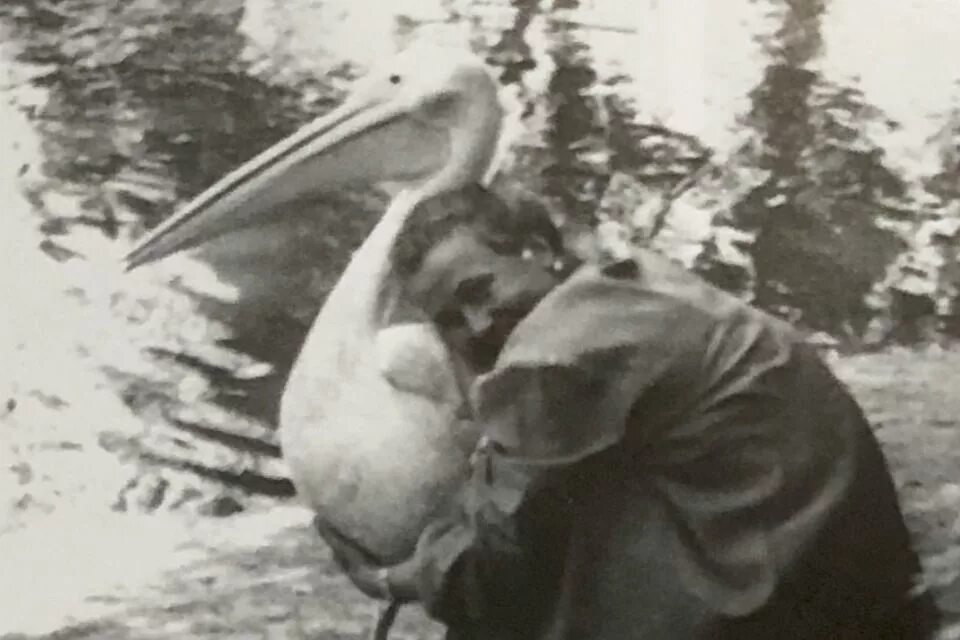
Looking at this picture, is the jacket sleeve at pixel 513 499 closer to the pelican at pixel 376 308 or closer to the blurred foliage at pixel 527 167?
the pelican at pixel 376 308

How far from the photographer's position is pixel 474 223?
3.61 ft

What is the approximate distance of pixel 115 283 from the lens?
1104 mm

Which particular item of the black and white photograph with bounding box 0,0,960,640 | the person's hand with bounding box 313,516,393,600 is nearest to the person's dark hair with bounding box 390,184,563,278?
the black and white photograph with bounding box 0,0,960,640

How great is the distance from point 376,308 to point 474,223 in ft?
0.38

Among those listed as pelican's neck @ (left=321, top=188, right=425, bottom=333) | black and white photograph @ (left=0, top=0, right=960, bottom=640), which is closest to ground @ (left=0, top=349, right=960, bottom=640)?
black and white photograph @ (left=0, top=0, right=960, bottom=640)

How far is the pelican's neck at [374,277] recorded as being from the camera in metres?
1.08

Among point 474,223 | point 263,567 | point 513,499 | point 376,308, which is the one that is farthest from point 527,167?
point 263,567

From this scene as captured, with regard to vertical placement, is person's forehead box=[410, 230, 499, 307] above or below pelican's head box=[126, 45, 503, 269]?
below

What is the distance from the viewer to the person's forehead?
108 centimetres

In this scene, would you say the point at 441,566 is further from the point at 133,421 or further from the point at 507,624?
the point at 133,421

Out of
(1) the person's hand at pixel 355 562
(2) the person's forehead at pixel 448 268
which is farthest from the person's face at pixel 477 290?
(1) the person's hand at pixel 355 562

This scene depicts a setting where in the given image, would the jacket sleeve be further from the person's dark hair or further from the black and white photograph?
the person's dark hair

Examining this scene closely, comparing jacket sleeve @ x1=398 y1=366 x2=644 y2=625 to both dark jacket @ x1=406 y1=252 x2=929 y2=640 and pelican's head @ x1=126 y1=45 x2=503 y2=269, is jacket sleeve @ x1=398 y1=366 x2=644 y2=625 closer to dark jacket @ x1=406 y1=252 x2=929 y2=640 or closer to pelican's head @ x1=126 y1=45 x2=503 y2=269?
dark jacket @ x1=406 y1=252 x2=929 y2=640

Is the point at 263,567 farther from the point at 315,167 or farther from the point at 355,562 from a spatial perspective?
the point at 315,167
